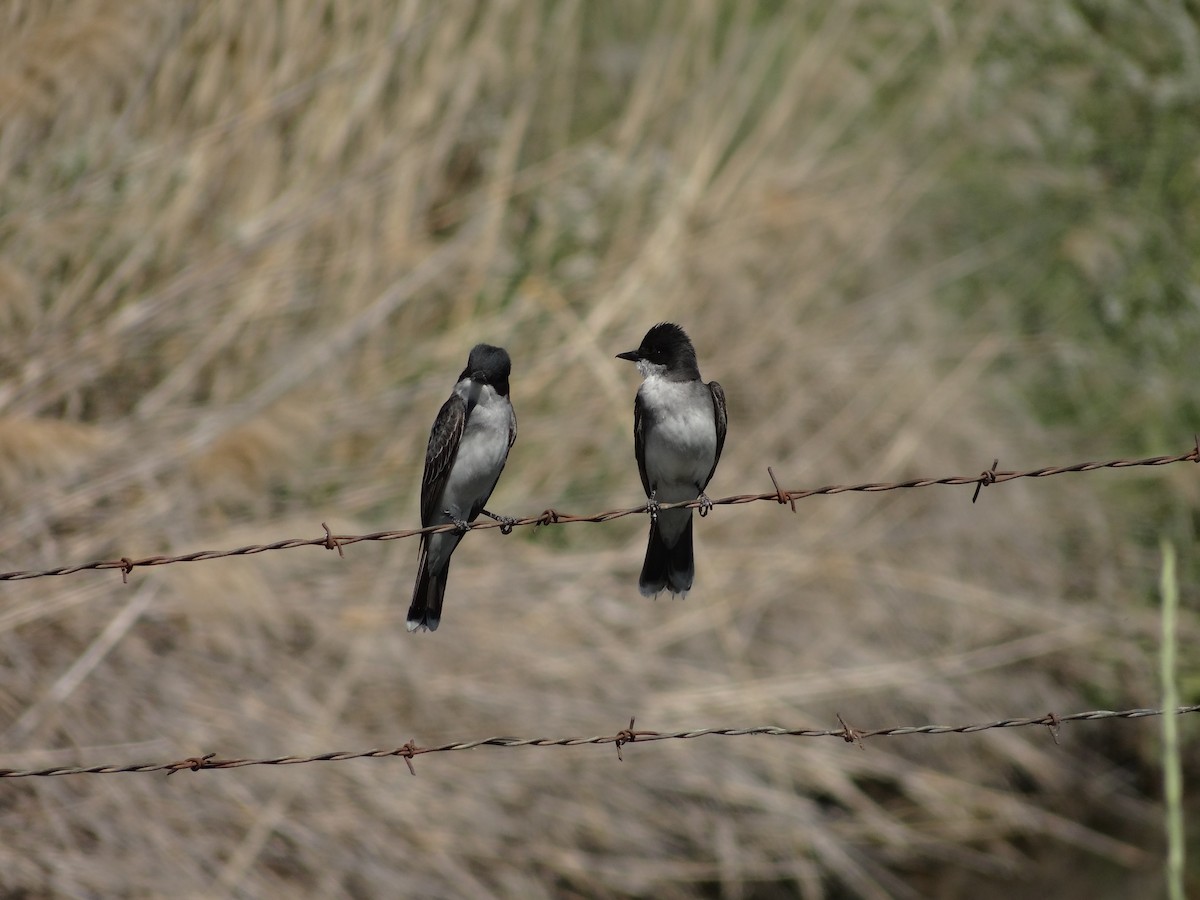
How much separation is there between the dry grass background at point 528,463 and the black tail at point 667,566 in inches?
68.9

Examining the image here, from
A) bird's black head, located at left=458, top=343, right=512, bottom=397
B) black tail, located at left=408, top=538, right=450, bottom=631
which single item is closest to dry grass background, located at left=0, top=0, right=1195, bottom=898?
black tail, located at left=408, top=538, right=450, bottom=631

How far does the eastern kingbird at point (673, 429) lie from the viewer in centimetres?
507

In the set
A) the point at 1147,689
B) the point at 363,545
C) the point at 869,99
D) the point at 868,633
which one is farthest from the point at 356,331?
the point at 1147,689

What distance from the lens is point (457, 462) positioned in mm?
4992

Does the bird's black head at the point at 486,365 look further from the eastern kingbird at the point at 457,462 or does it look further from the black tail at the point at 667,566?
the black tail at the point at 667,566

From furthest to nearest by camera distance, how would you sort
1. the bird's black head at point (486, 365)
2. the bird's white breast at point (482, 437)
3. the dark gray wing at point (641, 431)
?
the dark gray wing at point (641, 431) → the bird's white breast at point (482, 437) → the bird's black head at point (486, 365)

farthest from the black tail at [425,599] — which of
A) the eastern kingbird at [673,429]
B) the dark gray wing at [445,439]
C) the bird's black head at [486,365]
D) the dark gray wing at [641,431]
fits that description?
the dark gray wing at [641,431]

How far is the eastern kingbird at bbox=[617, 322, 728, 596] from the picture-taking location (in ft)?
16.6

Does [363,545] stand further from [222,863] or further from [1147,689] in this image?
[1147,689]

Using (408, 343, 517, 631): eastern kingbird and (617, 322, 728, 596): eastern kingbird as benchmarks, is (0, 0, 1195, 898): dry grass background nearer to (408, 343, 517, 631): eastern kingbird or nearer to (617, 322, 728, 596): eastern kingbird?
(408, 343, 517, 631): eastern kingbird

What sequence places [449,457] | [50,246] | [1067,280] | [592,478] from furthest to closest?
[1067,280], [592,478], [50,246], [449,457]

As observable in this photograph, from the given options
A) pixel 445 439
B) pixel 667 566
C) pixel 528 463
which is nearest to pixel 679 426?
pixel 667 566

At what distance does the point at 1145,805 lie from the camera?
31.9 feet

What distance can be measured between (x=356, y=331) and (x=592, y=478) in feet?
5.35
